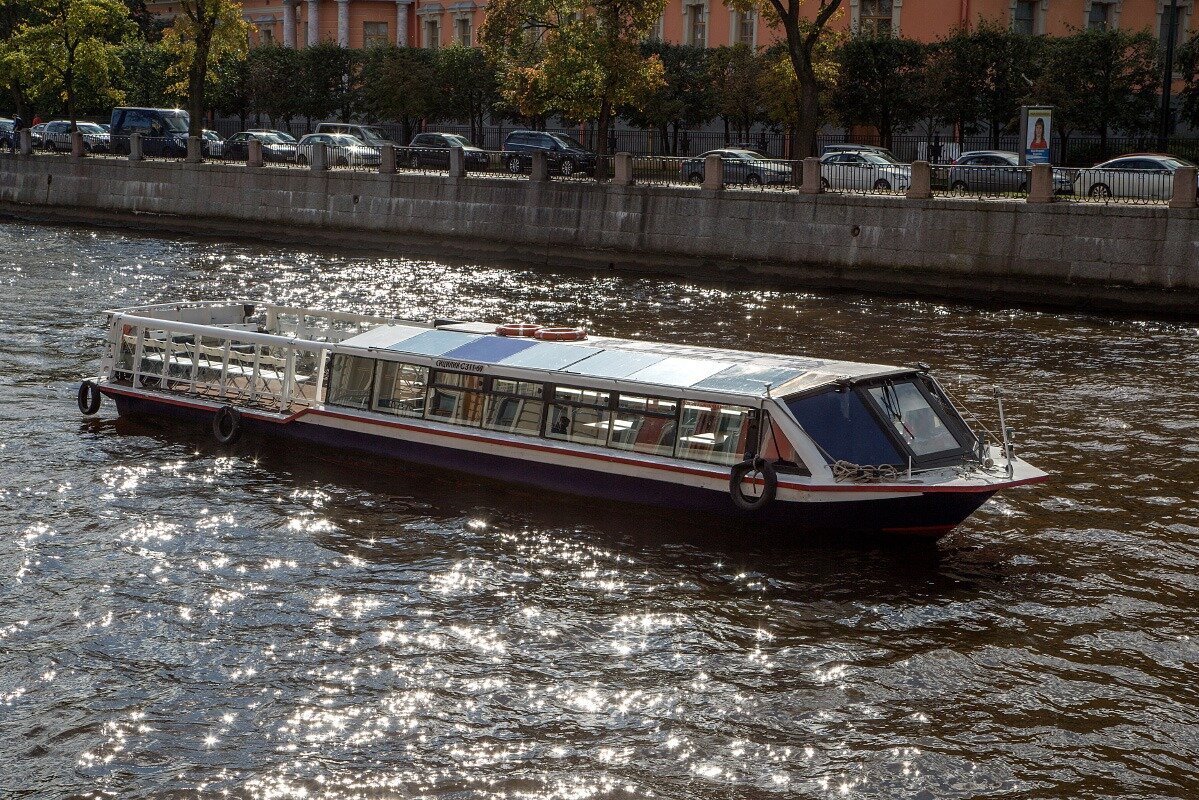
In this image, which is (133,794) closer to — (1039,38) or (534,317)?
(534,317)

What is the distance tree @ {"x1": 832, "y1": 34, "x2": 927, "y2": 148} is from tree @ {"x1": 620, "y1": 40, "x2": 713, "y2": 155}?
585 centimetres

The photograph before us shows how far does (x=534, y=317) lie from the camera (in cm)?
3014

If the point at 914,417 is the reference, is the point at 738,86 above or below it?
above

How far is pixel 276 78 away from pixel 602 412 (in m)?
56.1

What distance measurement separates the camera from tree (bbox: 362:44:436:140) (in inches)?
2454

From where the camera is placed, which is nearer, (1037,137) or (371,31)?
(1037,137)

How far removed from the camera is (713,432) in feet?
52.8

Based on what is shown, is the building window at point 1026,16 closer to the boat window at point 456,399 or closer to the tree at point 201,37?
the tree at point 201,37

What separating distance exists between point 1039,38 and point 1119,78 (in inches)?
162

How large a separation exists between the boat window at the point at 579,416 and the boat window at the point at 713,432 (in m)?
1.04

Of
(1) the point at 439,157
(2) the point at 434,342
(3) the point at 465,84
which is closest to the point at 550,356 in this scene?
(2) the point at 434,342

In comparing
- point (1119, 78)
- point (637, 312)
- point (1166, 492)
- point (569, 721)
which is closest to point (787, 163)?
point (637, 312)

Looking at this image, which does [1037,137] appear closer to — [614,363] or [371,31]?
[614,363]

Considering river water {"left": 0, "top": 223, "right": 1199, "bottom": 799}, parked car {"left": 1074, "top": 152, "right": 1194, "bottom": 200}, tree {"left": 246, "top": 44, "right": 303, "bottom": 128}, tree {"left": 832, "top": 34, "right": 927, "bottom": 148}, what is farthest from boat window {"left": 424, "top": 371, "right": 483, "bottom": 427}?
tree {"left": 246, "top": 44, "right": 303, "bottom": 128}
